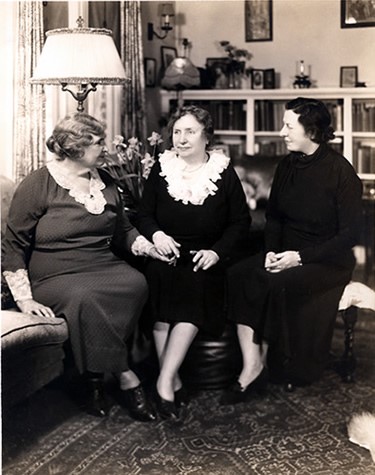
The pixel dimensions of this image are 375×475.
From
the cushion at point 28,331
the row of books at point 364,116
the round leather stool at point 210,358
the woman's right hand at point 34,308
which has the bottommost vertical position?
the round leather stool at point 210,358

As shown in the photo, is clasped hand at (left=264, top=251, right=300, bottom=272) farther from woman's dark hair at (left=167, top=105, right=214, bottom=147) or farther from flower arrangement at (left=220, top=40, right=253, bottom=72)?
flower arrangement at (left=220, top=40, right=253, bottom=72)

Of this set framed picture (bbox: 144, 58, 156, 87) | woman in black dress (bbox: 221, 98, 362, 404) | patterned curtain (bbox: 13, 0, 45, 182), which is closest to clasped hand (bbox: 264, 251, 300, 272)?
woman in black dress (bbox: 221, 98, 362, 404)

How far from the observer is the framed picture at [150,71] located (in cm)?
460

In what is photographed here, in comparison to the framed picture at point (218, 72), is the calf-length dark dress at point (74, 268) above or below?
below

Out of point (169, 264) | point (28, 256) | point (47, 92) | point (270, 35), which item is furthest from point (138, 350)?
point (270, 35)

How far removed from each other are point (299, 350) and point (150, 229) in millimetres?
679

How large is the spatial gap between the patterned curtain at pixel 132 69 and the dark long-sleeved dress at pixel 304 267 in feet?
6.16

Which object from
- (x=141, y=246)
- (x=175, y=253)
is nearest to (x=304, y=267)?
(x=175, y=253)

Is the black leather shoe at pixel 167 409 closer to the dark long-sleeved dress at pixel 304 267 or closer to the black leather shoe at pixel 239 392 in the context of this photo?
the black leather shoe at pixel 239 392

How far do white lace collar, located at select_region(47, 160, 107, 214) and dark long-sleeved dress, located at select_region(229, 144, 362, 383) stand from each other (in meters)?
0.55

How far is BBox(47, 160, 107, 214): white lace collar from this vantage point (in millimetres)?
2262

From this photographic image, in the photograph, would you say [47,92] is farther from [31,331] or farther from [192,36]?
[192,36]

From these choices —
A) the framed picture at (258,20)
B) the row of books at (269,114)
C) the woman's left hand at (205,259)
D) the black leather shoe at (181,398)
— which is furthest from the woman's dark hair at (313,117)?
the row of books at (269,114)

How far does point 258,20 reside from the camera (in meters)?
4.38
